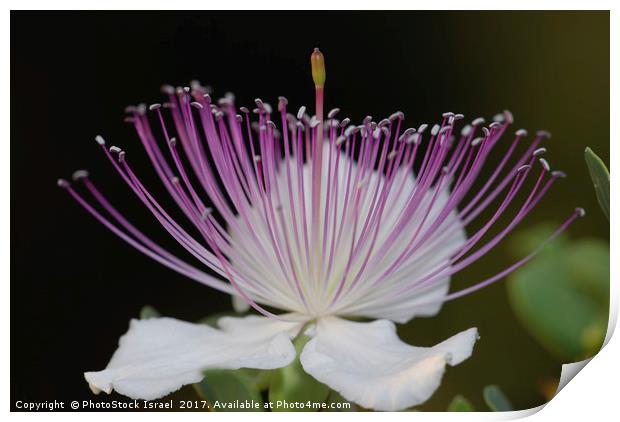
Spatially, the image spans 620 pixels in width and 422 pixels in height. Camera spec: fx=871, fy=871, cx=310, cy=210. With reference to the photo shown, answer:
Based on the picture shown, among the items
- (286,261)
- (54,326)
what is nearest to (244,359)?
(286,261)

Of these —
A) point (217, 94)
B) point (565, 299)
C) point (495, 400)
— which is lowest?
point (495, 400)

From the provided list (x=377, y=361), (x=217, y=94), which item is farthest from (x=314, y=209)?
(x=217, y=94)

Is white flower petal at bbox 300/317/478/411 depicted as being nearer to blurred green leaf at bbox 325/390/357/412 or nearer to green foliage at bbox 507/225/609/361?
blurred green leaf at bbox 325/390/357/412

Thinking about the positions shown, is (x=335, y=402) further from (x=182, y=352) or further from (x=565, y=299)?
(x=565, y=299)

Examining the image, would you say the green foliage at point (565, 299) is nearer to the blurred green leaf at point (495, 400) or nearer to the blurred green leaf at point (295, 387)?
the blurred green leaf at point (495, 400)

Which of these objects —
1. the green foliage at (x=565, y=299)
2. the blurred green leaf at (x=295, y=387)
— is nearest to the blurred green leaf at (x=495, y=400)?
the green foliage at (x=565, y=299)

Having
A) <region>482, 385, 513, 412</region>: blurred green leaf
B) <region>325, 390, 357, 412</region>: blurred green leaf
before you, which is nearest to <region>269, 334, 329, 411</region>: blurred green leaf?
<region>325, 390, 357, 412</region>: blurred green leaf
